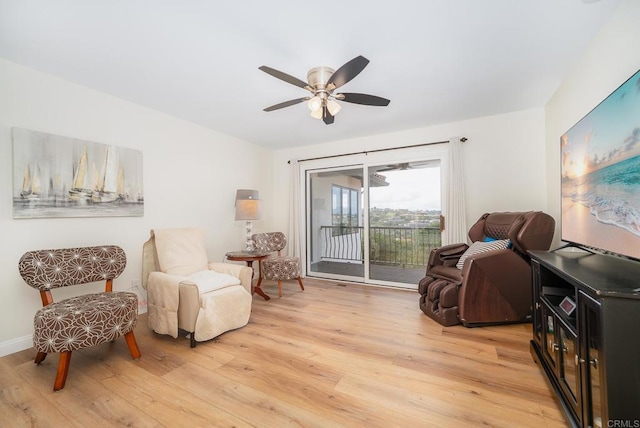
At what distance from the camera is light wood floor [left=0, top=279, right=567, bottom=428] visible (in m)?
1.41

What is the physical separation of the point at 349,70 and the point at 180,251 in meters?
2.42

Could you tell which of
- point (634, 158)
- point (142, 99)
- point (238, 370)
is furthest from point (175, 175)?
point (634, 158)

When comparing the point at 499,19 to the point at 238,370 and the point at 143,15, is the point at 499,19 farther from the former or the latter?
the point at 238,370

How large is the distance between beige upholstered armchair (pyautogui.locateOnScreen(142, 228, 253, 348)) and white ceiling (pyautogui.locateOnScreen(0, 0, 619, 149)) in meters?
1.58

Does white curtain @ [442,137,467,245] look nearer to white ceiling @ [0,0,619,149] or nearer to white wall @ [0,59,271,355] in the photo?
white ceiling @ [0,0,619,149]

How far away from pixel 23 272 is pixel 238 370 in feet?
5.69

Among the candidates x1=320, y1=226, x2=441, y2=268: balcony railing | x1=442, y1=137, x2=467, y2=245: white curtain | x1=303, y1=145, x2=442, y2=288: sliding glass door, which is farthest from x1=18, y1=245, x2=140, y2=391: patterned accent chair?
x1=442, y1=137, x2=467, y2=245: white curtain

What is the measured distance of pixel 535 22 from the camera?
5.72ft

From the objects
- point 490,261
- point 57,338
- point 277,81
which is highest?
point 277,81

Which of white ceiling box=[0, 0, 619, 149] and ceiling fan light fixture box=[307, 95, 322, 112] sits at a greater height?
white ceiling box=[0, 0, 619, 149]

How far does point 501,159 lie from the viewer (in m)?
3.36

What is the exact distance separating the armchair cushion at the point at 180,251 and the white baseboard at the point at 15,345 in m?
1.10

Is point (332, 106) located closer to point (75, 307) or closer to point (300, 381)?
point (300, 381)

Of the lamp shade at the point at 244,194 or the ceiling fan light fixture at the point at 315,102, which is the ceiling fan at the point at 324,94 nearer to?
the ceiling fan light fixture at the point at 315,102
